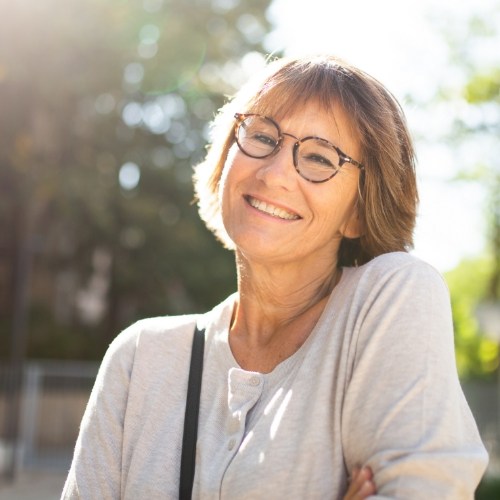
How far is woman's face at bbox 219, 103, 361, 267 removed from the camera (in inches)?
94.9

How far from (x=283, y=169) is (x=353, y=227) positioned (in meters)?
0.31

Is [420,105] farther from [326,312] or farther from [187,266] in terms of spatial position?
[326,312]

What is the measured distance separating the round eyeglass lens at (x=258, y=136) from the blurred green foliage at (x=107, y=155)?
13.0m

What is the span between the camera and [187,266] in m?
21.3

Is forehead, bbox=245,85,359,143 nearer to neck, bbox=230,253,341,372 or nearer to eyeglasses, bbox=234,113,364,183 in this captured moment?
eyeglasses, bbox=234,113,364,183

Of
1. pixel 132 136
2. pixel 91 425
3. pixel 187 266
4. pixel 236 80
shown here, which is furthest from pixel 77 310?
pixel 91 425

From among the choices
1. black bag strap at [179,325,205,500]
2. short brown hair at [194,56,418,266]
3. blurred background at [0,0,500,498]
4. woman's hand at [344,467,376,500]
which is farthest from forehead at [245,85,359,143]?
blurred background at [0,0,500,498]

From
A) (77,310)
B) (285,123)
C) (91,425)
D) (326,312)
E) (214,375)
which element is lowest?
(77,310)

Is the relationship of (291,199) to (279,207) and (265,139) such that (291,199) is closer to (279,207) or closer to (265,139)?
(279,207)

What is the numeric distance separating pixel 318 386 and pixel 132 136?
18.9 metres

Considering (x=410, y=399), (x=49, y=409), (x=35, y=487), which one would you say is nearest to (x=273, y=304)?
(x=410, y=399)

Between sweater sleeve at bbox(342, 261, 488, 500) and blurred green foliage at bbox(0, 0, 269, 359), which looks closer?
sweater sleeve at bbox(342, 261, 488, 500)

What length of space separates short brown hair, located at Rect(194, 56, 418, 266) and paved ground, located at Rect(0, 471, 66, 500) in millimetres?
10589

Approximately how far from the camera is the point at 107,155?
64.4ft
